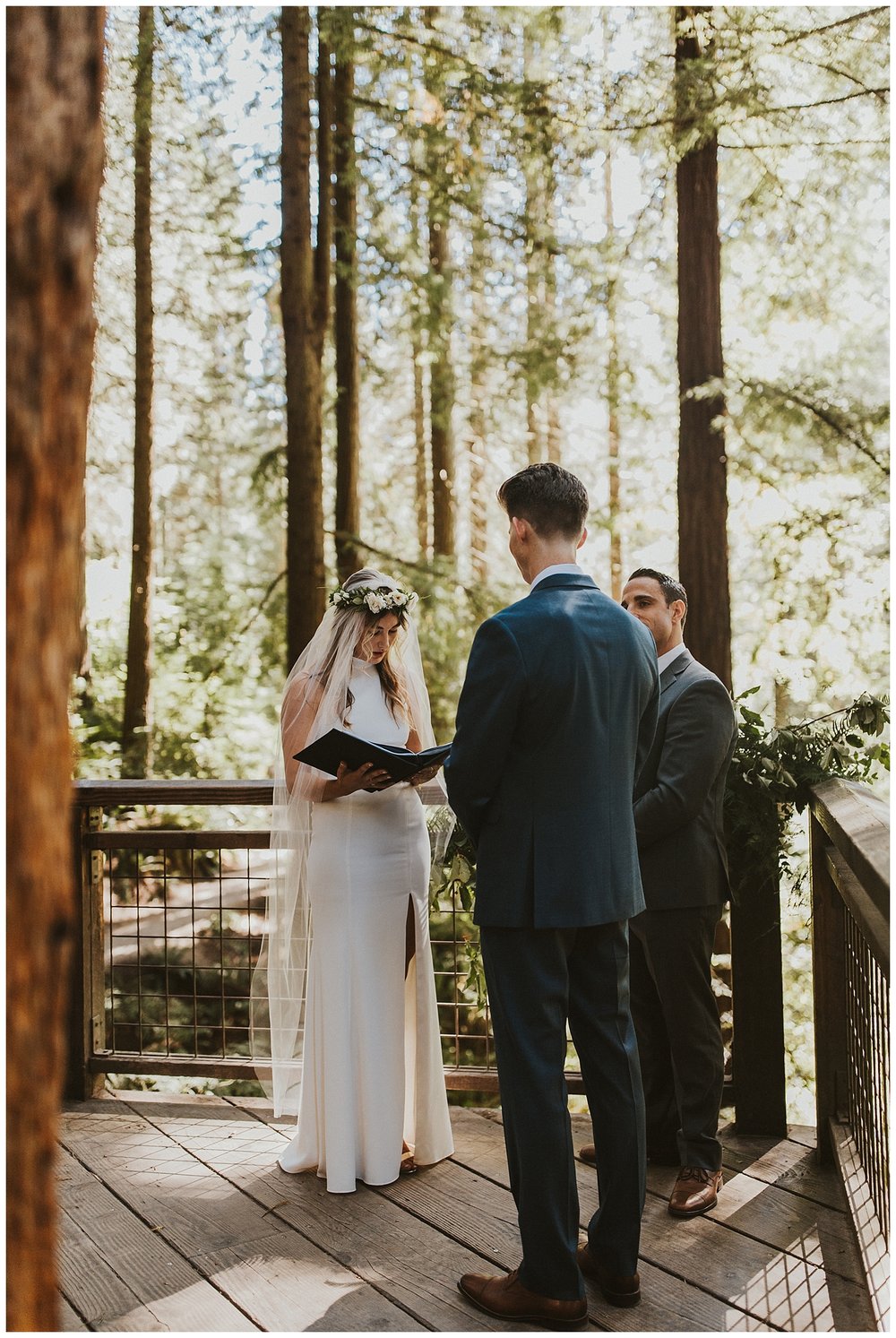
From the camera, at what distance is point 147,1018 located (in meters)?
8.60

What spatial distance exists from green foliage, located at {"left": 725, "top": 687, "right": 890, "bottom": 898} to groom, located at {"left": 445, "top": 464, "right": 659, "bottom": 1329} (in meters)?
1.05

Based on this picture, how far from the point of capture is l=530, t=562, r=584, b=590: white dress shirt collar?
275cm

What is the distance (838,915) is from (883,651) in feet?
21.7

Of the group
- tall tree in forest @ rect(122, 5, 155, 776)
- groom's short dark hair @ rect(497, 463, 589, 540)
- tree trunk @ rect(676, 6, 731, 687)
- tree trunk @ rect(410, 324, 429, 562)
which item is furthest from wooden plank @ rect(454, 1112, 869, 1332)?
tree trunk @ rect(410, 324, 429, 562)

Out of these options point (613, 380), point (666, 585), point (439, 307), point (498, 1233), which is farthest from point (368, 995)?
point (613, 380)

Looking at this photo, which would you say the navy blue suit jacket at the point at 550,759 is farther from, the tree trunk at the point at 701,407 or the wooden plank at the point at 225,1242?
the tree trunk at the point at 701,407

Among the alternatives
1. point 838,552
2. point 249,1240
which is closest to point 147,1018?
point 249,1240

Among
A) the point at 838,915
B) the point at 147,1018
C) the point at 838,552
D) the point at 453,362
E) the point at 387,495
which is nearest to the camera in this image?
the point at 838,915

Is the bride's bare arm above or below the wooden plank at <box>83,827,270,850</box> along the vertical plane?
above

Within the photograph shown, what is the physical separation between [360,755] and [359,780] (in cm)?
23

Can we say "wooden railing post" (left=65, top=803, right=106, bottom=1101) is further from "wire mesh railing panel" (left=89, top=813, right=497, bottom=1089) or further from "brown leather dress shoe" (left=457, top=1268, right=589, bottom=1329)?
"brown leather dress shoe" (left=457, top=1268, right=589, bottom=1329)

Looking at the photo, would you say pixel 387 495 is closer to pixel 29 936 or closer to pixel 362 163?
pixel 362 163

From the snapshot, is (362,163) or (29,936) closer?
(29,936)

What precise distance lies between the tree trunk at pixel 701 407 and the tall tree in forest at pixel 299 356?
122 inches
